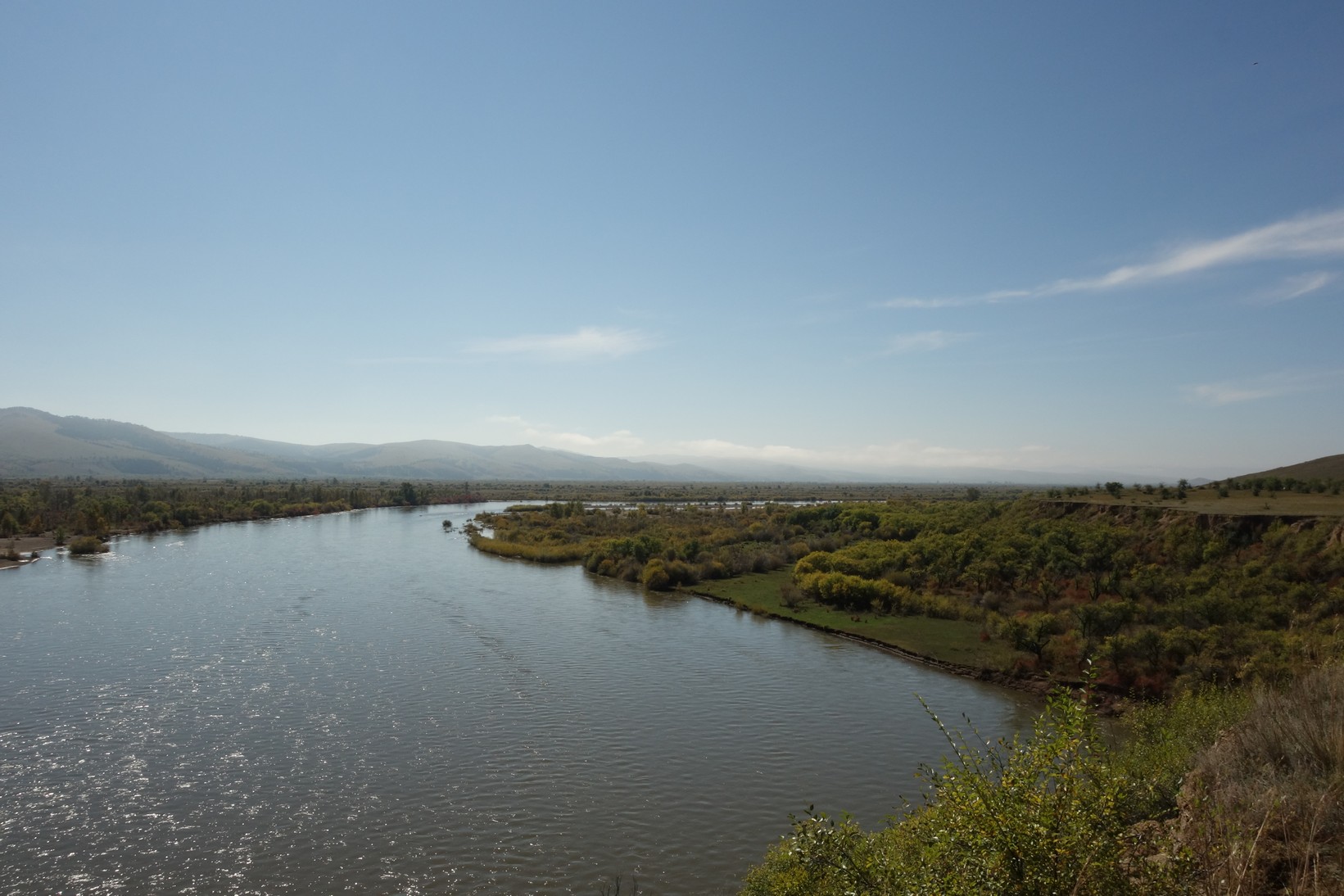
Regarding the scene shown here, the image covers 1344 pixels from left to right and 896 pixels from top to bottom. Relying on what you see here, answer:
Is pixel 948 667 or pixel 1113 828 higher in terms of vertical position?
pixel 1113 828

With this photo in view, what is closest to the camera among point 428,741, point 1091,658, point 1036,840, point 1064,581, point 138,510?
point 1036,840

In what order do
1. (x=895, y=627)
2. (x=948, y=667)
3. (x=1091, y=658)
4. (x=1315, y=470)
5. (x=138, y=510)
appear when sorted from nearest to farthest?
(x=1091, y=658), (x=948, y=667), (x=895, y=627), (x=1315, y=470), (x=138, y=510)

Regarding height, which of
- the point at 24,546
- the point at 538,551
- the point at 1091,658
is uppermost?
the point at 1091,658

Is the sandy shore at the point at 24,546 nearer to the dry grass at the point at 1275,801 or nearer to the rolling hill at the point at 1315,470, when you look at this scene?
the dry grass at the point at 1275,801

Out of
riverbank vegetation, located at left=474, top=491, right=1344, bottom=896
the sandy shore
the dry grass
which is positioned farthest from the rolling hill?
the sandy shore

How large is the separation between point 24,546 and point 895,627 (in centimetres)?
7285

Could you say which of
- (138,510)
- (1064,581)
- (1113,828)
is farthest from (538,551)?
(138,510)

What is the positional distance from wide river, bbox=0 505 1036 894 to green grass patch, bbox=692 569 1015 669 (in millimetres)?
2007

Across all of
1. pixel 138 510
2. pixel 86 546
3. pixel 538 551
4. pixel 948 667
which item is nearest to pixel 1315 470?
pixel 948 667

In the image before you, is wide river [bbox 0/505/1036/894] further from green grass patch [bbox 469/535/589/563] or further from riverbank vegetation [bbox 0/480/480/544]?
riverbank vegetation [bbox 0/480/480/544]

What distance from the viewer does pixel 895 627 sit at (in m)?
35.9

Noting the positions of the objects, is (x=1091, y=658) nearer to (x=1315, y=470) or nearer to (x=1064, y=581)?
(x=1064, y=581)

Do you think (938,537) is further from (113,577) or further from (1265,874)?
(113,577)

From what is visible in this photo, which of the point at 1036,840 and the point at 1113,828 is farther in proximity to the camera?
the point at 1113,828
